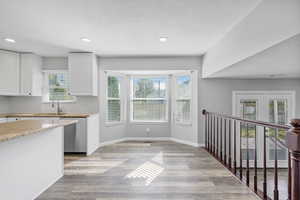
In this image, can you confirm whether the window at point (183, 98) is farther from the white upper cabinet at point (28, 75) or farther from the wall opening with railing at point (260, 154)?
the white upper cabinet at point (28, 75)

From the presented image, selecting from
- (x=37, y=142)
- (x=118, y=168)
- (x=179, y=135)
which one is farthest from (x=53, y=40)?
(x=179, y=135)

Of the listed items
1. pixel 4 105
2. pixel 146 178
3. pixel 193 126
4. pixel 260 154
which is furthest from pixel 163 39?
pixel 4 105

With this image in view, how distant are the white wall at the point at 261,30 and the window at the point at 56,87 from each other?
383 cm

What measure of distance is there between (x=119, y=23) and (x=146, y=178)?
235 centimetres

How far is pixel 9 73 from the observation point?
4.34 meters

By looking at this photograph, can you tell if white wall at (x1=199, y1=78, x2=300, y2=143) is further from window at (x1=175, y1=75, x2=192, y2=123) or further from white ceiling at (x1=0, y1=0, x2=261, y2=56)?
white ceiling at (x1=0, y1=0, x2=261, y2=56)

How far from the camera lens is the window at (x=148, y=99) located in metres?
5.78

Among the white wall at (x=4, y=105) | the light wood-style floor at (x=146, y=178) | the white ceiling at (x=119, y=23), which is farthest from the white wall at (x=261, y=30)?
the white wall at (x=4, y=105)

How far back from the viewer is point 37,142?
234 centimetres

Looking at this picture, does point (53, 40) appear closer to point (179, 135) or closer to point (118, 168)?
point (118, 168)

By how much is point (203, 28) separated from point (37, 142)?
9.30 ft

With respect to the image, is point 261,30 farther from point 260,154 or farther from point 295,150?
point 260,154

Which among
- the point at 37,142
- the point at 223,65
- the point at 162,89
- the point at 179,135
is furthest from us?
the point at 162,89

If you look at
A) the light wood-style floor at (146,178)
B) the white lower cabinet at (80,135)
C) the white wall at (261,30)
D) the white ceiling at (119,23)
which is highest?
the white ceiling at (119,23)
